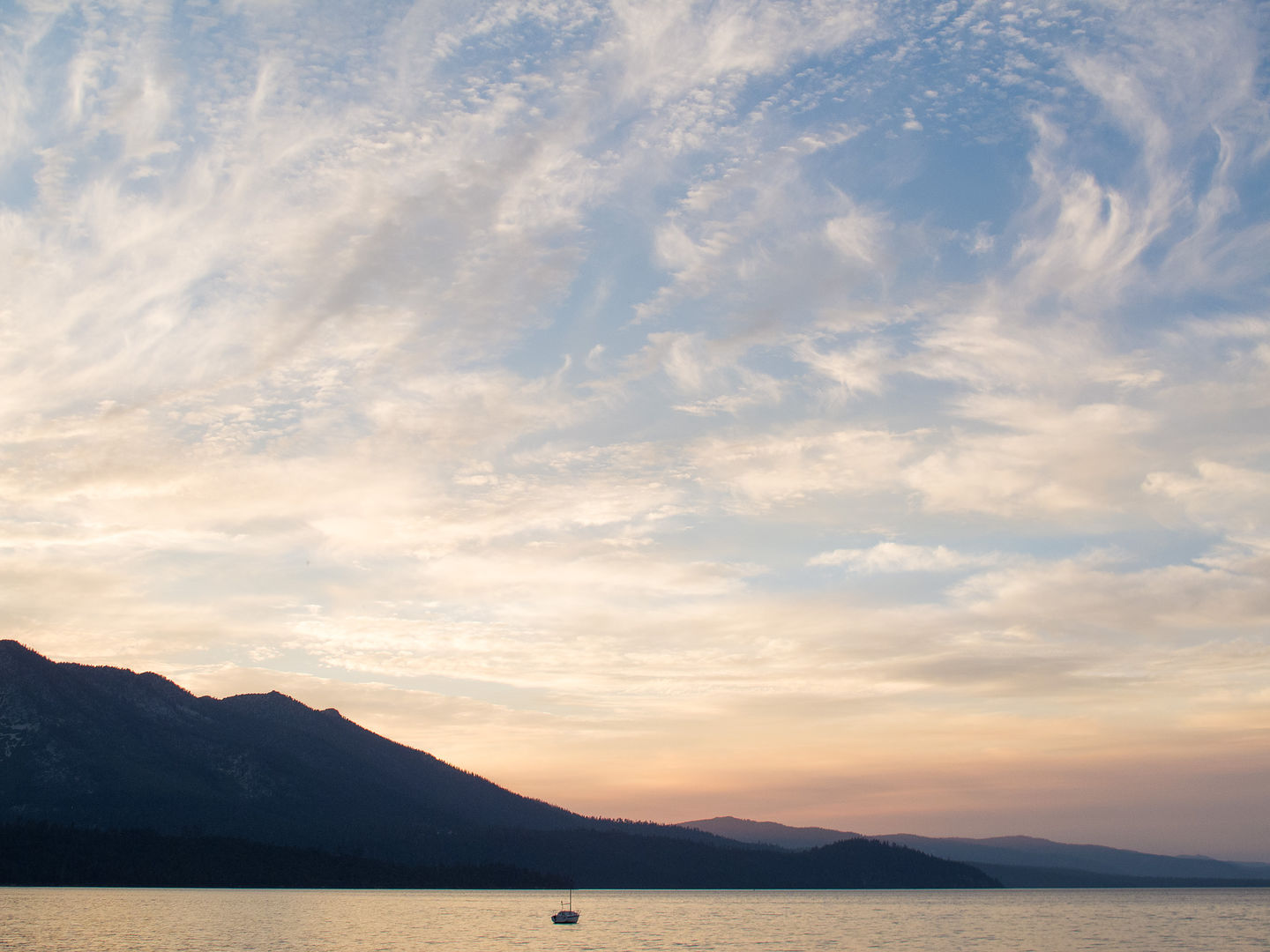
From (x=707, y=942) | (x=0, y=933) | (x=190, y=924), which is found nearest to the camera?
(x=0, y=933)

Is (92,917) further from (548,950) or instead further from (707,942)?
(707,942)

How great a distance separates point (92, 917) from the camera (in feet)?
650

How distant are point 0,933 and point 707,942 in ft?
363

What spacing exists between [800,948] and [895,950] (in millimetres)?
18213

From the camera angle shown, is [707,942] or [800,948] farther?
[707,942]

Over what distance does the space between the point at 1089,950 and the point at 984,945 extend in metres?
18.1

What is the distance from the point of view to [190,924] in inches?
7515

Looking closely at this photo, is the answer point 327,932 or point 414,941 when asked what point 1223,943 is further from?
point 327,932

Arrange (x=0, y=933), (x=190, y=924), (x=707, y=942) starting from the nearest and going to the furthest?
(x=0, y=933)
(x=707, y=942)
(x=190, y=924)

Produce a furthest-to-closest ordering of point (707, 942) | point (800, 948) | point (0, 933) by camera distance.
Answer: point (707, 942) < point (800, 948) < point (0, 933)

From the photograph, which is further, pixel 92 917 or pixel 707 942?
pixel 92 917

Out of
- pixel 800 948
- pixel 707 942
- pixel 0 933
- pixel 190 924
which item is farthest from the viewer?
pixel 190 924

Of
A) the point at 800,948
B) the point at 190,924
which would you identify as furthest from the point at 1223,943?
the point at 190,924

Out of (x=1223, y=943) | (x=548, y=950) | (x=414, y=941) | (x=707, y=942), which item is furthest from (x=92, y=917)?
(x=1223, y=943)
